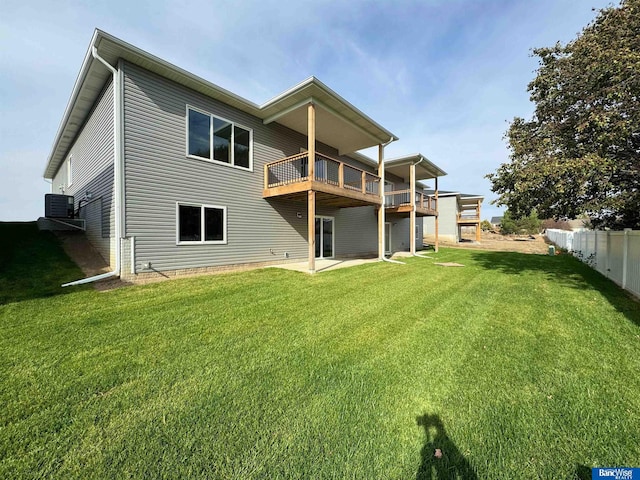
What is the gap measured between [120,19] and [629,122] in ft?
41.7

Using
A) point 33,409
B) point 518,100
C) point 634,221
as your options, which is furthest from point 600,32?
point 33,409

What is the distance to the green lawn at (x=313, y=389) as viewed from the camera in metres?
1.78

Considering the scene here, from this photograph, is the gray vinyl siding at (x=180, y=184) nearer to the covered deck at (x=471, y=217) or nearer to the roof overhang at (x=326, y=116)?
the roof overhang at (x=326, y=116)

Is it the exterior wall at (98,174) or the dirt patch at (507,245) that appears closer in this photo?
the exterior wall at (98,174)

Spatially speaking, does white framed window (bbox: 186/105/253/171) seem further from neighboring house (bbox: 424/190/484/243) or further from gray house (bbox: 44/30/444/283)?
neighboring house (bbox: 424/190/484/243)

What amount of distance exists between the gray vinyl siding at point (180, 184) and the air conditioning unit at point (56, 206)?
677 centimetres

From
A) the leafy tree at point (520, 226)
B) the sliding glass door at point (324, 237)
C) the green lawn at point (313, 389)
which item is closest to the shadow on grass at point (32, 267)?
the green lawn at point (313, 389)

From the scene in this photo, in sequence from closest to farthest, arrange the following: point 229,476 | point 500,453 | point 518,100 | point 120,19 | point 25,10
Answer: point 229,476
point 500,453
point 25,10
point 120,19
point 518,100

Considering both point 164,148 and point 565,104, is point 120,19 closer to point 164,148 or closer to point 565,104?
point 164,148

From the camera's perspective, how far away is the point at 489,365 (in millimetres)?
3006

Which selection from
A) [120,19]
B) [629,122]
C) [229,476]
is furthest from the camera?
[120,19]

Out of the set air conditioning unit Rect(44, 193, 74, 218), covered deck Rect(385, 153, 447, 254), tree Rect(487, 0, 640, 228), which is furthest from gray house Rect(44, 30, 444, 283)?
tree Rect(487, 0, 640, 228)

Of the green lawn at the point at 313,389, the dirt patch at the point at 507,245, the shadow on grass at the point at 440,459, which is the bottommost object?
the shadow on grass at the point at 440,459

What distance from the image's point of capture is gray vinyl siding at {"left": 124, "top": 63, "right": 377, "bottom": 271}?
704cm
